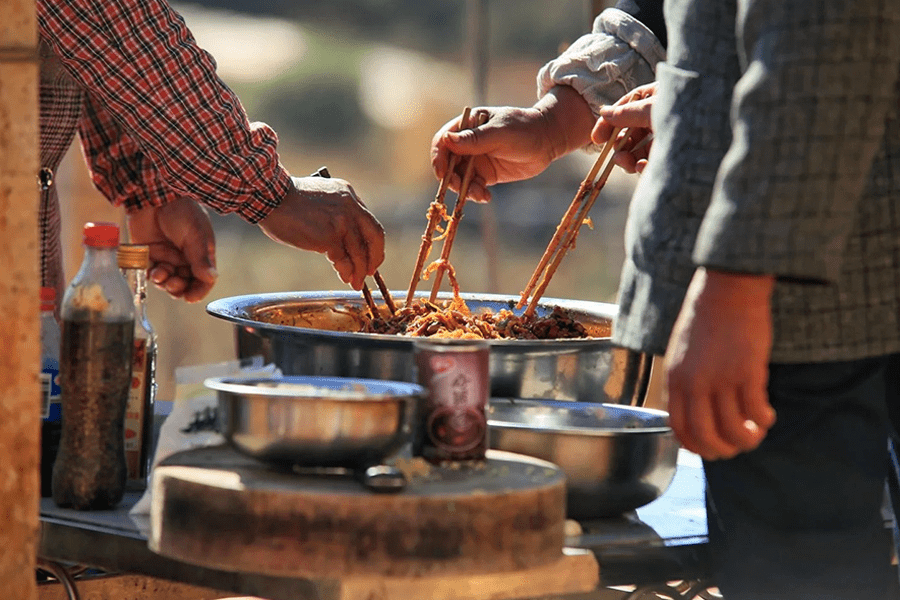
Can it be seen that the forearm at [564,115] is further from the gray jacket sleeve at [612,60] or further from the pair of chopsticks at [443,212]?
the pair of chopsticks at [443,212]

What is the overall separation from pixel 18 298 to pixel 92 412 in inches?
14.8

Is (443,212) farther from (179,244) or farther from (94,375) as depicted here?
(94,375)

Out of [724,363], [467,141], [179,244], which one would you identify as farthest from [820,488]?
[179,244]

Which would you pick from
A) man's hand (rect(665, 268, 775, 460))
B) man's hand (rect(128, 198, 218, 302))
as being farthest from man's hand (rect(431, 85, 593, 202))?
man's hand (rect(665, 268, 775, 460))

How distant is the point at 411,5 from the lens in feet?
47.6

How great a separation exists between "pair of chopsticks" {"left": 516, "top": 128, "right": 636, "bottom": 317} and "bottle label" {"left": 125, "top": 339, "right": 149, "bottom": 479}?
80 cm

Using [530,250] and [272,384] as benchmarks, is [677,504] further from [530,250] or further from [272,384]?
[530,250]

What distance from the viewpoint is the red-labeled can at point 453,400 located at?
4.46 ft

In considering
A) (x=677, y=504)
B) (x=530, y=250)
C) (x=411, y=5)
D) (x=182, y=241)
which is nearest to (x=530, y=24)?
(x=411, y=5)

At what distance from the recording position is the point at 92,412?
5.06 ft

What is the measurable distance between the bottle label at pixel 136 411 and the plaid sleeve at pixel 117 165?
3.34ft

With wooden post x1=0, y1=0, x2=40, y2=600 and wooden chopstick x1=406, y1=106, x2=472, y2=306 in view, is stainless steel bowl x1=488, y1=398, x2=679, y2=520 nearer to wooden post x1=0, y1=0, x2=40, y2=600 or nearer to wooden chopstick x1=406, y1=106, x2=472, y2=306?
wooden post x1=0, y1=0, x2=40, y2=600

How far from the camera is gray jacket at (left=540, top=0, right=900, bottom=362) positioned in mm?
1187

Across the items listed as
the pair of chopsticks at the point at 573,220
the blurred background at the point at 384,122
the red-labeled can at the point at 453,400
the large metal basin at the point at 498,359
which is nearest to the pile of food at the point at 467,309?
the pair of chopsticks at the point at 573,220
